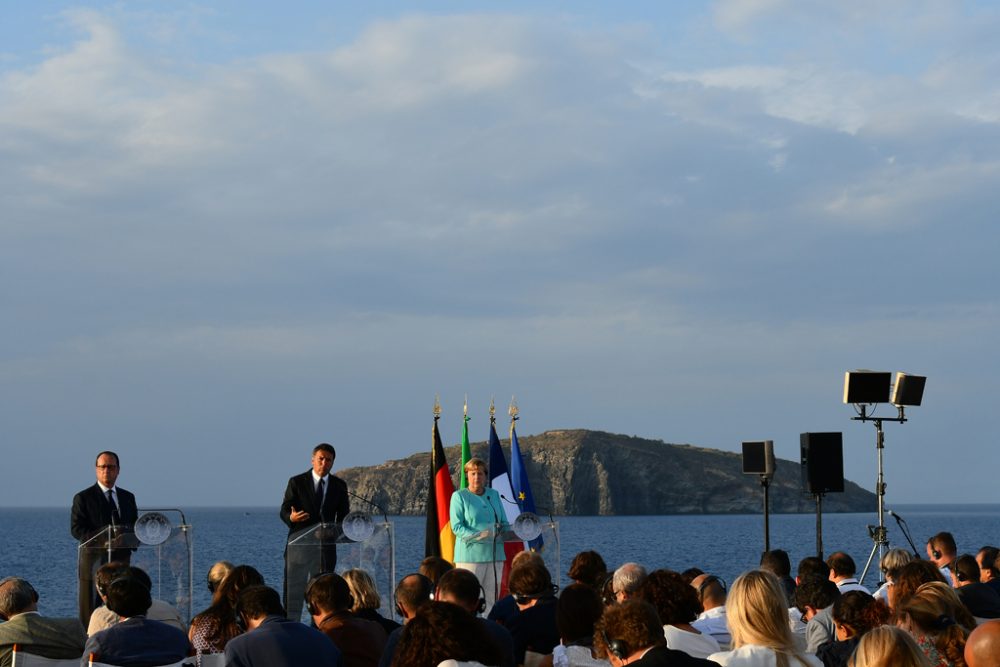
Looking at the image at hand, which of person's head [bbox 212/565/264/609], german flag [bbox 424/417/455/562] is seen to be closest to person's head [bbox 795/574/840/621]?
person's head [bbox 212/565/264/609]

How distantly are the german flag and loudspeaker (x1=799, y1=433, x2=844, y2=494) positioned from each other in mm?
4472

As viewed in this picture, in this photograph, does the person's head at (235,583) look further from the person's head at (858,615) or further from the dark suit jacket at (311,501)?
the dark suit jacket at (311,501)

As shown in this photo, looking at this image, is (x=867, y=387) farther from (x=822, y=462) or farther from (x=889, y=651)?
(x=889, y=651)

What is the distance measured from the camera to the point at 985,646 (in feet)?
11.3

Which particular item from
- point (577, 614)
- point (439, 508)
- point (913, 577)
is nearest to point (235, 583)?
point (577, 614)

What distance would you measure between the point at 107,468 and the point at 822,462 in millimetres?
8971

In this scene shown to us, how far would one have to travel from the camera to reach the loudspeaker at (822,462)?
14.9 m

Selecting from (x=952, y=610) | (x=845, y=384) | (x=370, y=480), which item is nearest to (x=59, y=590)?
(x=845, y=384)

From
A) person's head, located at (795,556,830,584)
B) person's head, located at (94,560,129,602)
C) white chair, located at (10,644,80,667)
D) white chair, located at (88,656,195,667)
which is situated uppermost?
person's head, located at (94,560,129,602)

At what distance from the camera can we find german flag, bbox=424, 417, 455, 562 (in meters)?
12.9

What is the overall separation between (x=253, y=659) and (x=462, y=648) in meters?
1.31

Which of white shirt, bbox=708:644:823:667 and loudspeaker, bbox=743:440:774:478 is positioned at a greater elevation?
loudspeaker, bbox=743:440:774:478

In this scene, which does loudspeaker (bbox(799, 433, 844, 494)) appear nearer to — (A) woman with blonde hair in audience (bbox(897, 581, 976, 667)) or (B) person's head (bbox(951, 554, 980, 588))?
(B) person's head (bbox(951, 554, 980, 588))

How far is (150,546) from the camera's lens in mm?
8336
